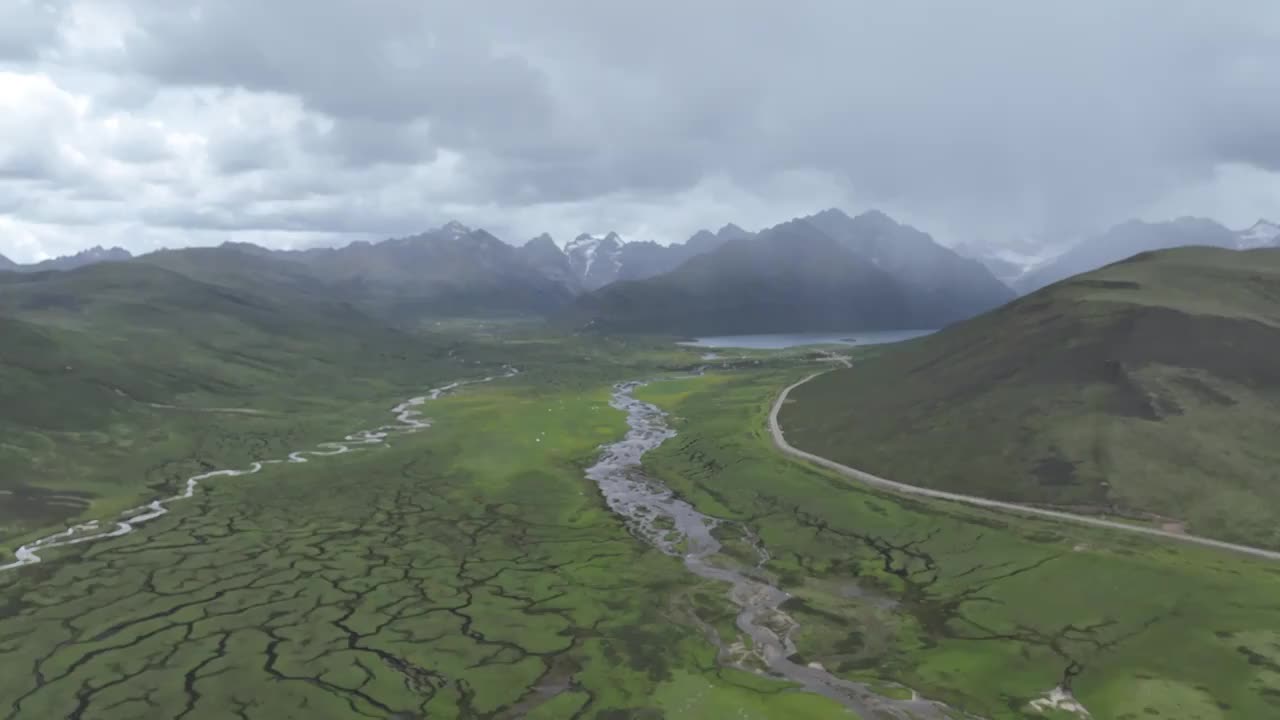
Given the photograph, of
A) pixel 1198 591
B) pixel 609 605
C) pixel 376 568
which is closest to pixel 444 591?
pixel 376 568

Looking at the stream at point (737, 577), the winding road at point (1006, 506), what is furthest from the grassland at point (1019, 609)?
the winding road at point (1006, 506)

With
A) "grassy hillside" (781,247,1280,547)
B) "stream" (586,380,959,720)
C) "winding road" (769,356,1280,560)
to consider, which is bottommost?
"stream" (586,380,959,720)

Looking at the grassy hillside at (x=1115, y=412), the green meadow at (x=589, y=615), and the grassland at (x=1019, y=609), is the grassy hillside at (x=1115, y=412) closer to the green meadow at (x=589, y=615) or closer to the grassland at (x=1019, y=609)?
the green meadow at (x=589, y=615)

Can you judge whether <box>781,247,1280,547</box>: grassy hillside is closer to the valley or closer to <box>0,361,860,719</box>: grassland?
the valley

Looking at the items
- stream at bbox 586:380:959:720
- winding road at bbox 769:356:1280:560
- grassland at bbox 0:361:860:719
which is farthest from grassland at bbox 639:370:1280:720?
grassland at bbox 0:361:860:719

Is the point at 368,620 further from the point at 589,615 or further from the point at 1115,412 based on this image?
the point at 1115,412

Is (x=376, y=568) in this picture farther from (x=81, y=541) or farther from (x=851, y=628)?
(x=851, y=628)

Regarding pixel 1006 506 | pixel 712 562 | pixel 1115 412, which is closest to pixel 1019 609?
pixel 1006 506
